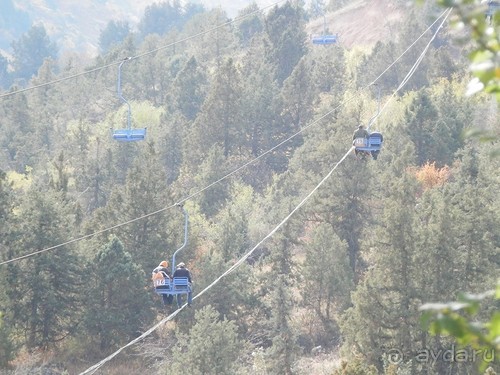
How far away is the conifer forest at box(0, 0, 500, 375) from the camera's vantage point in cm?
3431

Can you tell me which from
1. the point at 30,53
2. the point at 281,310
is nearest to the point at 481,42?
the point at 281,310

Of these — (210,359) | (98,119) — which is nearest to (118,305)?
(210,359)

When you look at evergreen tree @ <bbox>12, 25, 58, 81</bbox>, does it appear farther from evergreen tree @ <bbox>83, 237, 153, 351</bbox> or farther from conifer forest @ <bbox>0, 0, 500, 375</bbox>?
evergreen tree @ <bbox>83, 237, 153, 351</bbox>

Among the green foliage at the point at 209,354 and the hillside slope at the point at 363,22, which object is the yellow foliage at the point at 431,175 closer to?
the green foliage at the point at 209,354

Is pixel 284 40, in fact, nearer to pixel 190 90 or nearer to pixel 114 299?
pixel 190 90

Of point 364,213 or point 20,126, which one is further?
point 20,126

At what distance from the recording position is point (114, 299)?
4181 cm

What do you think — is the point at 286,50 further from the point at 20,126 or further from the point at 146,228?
the point at 146,228

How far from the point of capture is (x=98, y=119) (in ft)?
287

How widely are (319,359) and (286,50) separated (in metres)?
40.8

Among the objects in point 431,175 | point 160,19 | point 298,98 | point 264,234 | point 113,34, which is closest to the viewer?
point 431,175

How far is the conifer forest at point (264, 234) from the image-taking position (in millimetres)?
34312

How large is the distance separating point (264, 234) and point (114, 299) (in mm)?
12340

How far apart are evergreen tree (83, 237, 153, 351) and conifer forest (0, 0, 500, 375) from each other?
74mm
